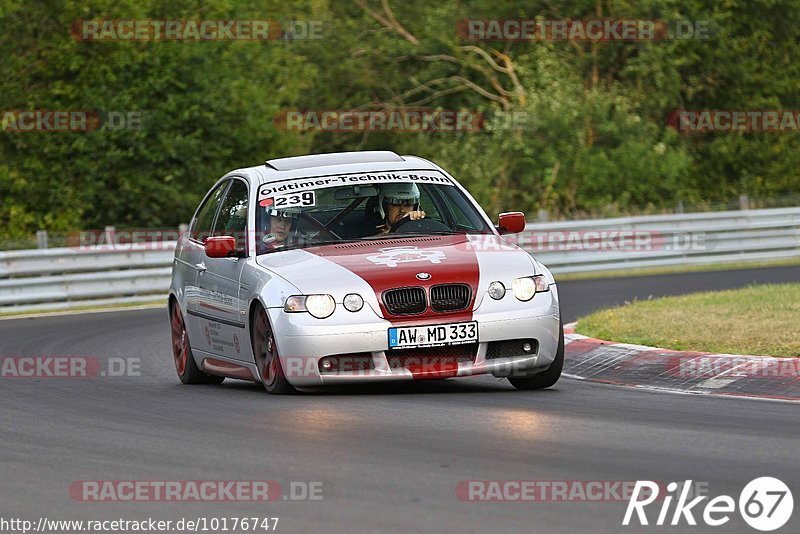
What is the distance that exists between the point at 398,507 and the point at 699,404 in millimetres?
3614

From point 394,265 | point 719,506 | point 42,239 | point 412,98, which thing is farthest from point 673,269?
point 719,506

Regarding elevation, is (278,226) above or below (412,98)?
above

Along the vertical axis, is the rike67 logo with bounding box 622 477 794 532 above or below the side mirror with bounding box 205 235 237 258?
below

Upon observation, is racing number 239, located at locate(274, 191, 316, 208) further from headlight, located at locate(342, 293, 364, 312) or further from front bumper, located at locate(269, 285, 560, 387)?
headlight, located at locate(342, 293, 364, 312)

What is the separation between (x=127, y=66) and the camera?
3562 centimetres

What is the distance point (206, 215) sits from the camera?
42.4 ft

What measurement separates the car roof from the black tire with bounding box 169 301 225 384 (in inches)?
55.6

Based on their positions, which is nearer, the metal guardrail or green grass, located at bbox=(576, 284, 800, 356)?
green grass, located at bbox=(576, 284, 800, 356)

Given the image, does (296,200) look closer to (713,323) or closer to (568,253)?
(713,323)

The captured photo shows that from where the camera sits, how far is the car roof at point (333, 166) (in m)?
11.7

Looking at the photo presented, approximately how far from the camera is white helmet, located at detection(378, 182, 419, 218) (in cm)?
1155

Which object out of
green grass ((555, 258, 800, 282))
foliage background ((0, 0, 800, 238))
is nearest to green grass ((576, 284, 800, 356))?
green grass ((555, 258, 800, 282))

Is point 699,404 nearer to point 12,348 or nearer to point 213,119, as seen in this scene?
point 12,348

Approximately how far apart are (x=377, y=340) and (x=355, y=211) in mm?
1665
